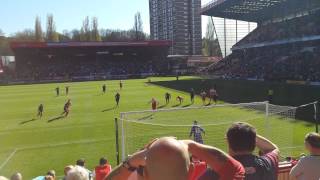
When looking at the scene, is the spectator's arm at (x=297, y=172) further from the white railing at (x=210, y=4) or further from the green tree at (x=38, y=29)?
the green tree at (x=38, y=29)

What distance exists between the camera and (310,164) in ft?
18.2

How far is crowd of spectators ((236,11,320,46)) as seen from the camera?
205 ft

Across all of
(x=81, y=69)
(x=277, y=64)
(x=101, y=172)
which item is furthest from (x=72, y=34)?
(x=101, y=172)

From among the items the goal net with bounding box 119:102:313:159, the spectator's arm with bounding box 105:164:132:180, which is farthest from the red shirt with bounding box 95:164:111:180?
the spectator's arm with bounding box 105:164:132:180

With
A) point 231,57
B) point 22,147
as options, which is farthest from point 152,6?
point 22,147

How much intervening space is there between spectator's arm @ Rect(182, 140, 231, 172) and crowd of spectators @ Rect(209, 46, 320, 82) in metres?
50.7

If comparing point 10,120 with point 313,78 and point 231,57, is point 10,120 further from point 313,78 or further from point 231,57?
point 231,57

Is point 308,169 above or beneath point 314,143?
beneath

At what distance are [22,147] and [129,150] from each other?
7.57m

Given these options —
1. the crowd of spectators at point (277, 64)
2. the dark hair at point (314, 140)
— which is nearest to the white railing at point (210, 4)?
the crowd of spectators at point (277, 64)

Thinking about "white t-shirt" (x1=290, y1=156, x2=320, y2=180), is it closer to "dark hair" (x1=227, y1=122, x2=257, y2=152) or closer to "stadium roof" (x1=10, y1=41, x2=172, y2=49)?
"dark hair" (x1=227, y1=122, x2=257, y2=152)

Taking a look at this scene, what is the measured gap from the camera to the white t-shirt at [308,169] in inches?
217

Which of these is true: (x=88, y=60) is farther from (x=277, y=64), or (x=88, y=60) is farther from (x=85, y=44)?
(x=277, y=64)

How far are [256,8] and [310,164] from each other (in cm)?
7590
